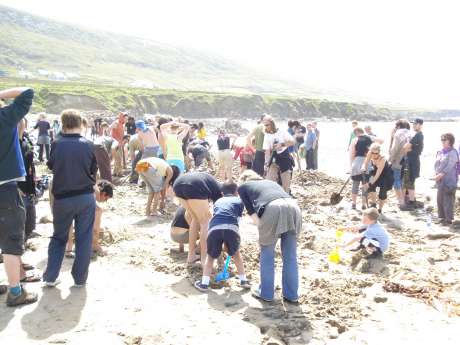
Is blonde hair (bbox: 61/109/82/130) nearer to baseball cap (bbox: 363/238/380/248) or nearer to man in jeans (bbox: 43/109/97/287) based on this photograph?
man in jeans (bbox: 43/109/97/287)

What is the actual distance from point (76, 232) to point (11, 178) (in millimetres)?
1021

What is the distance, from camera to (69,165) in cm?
527

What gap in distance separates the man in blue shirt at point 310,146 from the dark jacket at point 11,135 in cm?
1234

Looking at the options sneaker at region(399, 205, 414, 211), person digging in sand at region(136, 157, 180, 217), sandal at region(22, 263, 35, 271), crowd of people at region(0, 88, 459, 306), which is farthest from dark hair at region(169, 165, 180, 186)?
sneaker at region(399, 205, 414, 211)

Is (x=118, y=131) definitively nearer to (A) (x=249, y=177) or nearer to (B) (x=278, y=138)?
(B) (x=278, y=138)

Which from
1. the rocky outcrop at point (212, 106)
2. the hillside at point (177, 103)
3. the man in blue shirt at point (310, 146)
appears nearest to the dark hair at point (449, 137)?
the man in blue shirt at point (310, 146)

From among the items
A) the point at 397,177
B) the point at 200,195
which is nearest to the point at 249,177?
the point at 200,195

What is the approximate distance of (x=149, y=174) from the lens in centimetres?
916

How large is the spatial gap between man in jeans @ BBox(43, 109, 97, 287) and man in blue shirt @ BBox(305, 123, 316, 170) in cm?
1164

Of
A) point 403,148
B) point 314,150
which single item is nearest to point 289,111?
point 314,150

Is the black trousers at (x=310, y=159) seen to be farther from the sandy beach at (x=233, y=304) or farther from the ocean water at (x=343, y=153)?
the sandy beach at (x=233, y=304)

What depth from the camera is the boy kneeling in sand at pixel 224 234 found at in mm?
5773

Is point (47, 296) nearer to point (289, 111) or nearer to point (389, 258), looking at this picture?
point (389, 258)

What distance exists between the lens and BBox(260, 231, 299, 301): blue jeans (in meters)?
5.56
